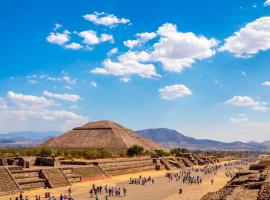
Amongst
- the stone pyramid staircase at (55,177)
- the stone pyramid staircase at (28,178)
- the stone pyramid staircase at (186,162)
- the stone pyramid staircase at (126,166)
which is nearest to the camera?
the stone pyramid staircase at (28,178)

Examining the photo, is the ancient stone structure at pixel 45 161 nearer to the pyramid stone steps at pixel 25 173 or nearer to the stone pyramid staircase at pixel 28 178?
the pyramid stone steps at pixel 25 173

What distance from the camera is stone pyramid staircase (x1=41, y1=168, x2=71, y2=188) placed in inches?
1810

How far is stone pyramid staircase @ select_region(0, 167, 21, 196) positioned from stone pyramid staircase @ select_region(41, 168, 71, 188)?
4763 mm

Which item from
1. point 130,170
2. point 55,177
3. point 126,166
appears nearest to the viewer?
point 55,177

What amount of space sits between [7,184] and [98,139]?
75.6 meters

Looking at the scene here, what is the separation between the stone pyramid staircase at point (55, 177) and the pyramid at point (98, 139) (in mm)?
54259

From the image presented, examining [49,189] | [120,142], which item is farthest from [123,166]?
[120,142]

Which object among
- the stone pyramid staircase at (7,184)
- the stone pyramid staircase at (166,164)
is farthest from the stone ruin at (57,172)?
the stone pyramid staircase at (166,164)

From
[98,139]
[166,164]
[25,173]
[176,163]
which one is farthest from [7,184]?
[98,139]

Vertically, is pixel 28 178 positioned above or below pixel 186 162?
below

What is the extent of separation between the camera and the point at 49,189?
144ft

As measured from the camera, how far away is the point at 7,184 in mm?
40906

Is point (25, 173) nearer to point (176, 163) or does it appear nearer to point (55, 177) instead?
point (55, 177)

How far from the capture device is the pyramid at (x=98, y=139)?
10912cm
